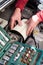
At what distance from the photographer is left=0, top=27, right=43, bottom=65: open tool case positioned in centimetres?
100

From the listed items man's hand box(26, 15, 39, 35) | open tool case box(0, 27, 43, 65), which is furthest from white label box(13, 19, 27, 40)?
open tool case box(0, 27, 43, 65)

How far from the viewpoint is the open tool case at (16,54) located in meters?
1.00

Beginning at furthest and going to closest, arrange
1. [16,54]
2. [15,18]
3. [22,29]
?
1. [15,18]
2. [22,29]
3. [16,54]

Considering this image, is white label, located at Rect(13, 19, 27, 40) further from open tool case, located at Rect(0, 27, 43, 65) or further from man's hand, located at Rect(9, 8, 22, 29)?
open tool case, located at Rect(0, 27, 43, 65)

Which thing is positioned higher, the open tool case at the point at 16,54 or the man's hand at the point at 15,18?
the man's hand at the point at 15,18

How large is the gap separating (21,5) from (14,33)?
0.32 metres

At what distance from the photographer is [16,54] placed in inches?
41.1

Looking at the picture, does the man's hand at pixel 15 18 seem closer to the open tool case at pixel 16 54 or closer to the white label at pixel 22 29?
the white label at pixel 22 29

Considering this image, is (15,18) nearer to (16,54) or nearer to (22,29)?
(22,29)

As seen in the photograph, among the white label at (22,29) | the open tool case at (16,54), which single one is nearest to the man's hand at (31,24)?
the white label at (22,29)

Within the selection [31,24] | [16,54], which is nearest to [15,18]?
[31,24]

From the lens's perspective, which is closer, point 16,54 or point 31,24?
point 16,54

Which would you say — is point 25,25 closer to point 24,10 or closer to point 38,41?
point 38,41

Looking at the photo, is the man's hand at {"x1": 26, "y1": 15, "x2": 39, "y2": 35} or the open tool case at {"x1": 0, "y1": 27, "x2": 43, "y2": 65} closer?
the open tool case at {"x1": 0, "y1": 27, "x2": 43, "y2": 65}
